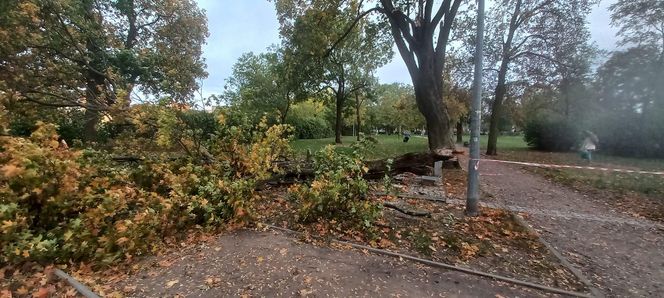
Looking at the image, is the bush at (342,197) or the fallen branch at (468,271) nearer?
the fallen branch at (468,271)

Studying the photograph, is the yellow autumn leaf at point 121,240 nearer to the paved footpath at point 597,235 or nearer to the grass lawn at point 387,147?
the grass lawn at point 387,147

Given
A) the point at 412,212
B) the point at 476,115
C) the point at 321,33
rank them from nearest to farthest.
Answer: the point at 412,212, the point at 476,115, the point at 321,33

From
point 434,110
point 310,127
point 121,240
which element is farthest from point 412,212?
point 310,127

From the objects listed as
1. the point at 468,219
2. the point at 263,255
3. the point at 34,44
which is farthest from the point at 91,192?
the point at 34,44

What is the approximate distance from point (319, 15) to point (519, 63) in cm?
1200

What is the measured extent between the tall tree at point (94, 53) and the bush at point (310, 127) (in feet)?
66.7

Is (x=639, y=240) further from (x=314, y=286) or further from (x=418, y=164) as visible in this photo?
(x=314, y=286)

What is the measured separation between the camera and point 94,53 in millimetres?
11031

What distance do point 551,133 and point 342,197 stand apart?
22.2 metres

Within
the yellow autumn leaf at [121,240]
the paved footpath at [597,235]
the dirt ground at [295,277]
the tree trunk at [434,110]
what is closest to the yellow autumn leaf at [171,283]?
the dirt ground at [295,277]

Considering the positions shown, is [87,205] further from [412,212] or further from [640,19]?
[640,19]

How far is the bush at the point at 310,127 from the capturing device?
39156 millimetres

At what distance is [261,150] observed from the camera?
17.2 feet

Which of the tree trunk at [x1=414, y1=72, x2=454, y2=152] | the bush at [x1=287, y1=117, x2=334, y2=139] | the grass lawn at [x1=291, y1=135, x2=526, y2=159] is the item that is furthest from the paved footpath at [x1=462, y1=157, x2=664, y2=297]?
the bush at [x1=287, y1=117, x2=334, y2=139]
